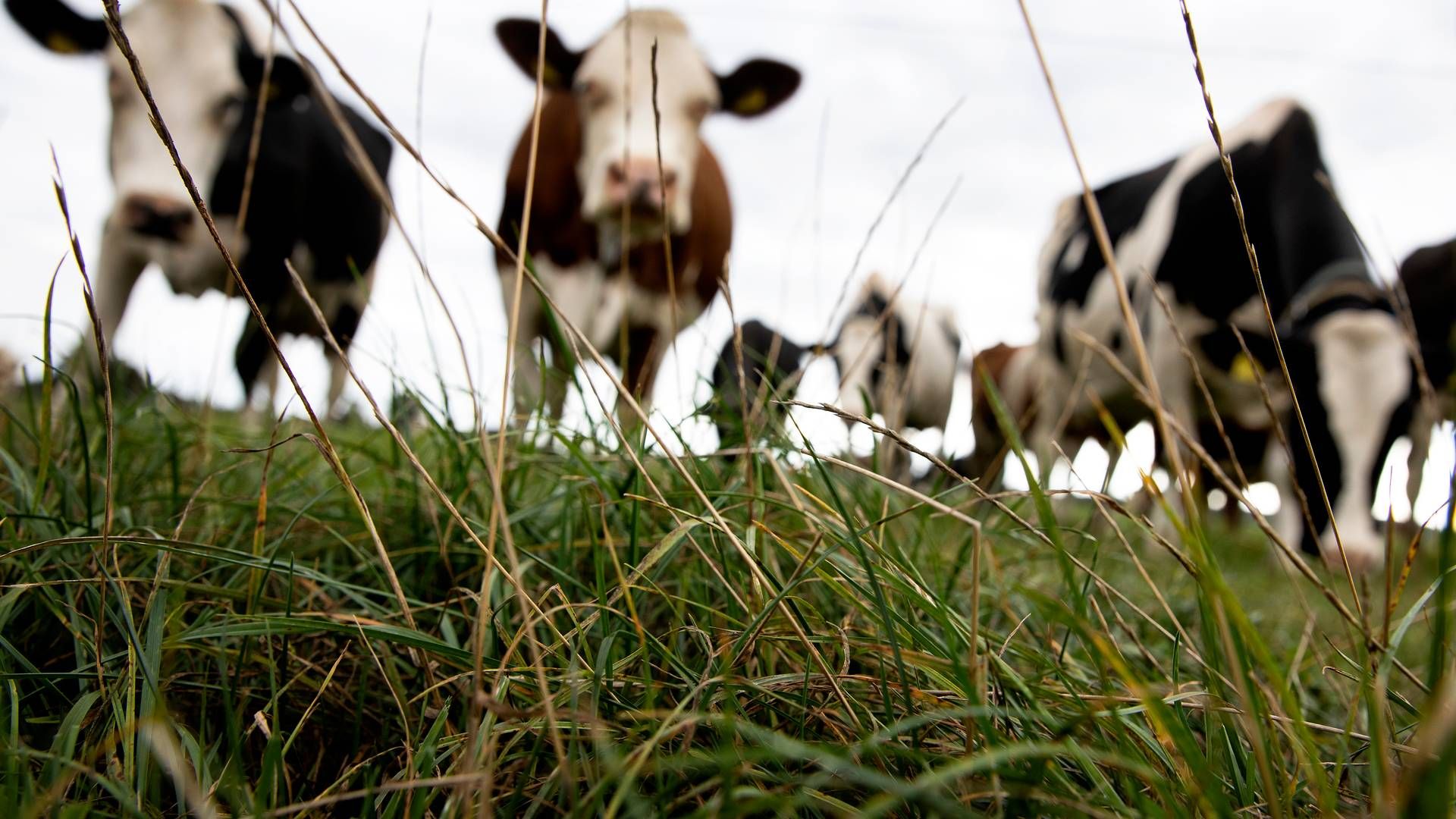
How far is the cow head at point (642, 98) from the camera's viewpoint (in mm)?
3447

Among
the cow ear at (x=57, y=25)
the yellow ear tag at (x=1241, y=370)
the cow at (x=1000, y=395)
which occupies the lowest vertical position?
the yellow ear tag at (x=1241, y=370)

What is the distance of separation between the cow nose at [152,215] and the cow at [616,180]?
48.1 inches

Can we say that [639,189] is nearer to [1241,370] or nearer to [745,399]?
[745,399]

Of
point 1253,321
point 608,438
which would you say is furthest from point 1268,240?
point 608,438

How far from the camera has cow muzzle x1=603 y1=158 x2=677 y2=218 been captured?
3137mm

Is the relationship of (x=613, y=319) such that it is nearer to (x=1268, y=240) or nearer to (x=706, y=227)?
(x=706, y=227)

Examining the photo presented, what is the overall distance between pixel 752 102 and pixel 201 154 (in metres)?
2.35

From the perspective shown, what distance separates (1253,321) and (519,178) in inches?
132

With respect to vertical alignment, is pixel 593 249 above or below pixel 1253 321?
above

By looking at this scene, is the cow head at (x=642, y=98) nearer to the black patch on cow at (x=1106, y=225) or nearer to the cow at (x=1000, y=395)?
the black patch on cow at (x=1106, y=225)

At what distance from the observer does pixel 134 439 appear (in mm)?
1506

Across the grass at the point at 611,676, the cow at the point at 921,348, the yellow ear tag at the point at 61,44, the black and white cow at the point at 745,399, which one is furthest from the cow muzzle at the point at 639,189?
the cow at the point at 921,348

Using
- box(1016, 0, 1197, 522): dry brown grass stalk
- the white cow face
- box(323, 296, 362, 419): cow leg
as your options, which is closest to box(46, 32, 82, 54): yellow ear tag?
the white cow face

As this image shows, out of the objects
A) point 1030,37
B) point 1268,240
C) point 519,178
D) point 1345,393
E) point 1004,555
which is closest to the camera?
point 1030,37
